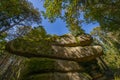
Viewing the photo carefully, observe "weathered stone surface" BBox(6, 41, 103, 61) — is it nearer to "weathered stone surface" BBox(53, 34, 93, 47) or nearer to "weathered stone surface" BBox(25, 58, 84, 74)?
"weathered stone surface" BBox(53, 34, 93, 47)

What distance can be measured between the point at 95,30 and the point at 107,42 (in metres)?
4.28

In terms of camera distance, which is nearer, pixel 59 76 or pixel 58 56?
pixel 59 76

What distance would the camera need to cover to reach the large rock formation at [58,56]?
46.8 feet

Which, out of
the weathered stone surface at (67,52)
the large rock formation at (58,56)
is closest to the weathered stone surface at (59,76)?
the large rock formation at (58,56)

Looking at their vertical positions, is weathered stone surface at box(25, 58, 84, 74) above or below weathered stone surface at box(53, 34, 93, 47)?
below

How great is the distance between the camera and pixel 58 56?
56.0 ft

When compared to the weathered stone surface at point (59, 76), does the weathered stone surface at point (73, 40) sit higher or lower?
higher

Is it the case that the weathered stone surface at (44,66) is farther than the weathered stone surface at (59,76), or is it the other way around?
the weathered stone surface at (44,66)

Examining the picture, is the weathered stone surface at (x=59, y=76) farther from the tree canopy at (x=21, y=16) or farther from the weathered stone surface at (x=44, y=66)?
the tree canopy at (x=21, y=16)

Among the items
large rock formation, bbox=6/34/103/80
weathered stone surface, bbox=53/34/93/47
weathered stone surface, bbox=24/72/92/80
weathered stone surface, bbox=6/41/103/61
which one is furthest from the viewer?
weathered stone surface, bbox=53/34/93/47

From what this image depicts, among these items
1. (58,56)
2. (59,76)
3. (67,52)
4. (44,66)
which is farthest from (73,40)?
(59,76)

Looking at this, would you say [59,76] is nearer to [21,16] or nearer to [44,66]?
[44,66]

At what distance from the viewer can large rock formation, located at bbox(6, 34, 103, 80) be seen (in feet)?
46.8

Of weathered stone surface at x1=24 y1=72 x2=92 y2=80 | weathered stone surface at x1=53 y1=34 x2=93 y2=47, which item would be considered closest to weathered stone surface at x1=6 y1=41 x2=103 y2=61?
weathered stone surface at x1=53 y1=34 x2=93 y2=47
